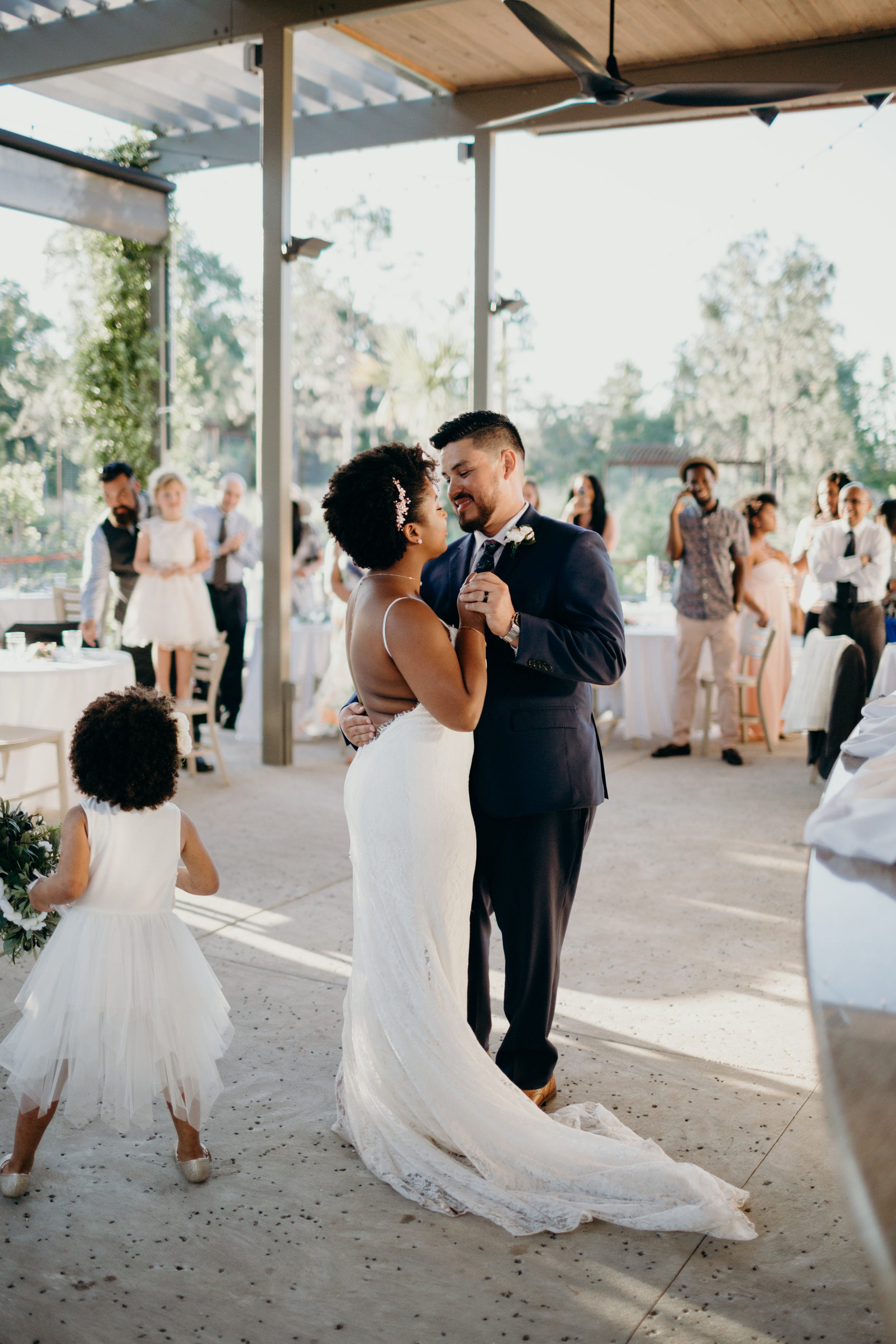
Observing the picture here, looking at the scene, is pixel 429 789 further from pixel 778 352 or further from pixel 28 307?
pixel 778 352

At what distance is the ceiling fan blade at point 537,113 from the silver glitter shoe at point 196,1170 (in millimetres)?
5609

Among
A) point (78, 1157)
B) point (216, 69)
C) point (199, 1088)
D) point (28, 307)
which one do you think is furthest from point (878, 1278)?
point (28, 307)

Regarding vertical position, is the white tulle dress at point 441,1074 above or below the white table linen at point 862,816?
below

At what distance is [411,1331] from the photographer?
2.03m

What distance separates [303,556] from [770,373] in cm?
1627

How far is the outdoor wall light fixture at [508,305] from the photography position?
28.6ft

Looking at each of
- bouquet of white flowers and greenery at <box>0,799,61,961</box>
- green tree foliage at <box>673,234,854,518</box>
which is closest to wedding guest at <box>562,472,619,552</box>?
bouquet of white flowers and greenery at <box>0,799,61,961</box>

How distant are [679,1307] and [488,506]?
66.5 inches

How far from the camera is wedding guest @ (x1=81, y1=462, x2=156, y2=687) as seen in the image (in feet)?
23.1

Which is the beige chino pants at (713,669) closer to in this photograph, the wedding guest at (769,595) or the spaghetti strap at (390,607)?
the wedding guest at (769,595)

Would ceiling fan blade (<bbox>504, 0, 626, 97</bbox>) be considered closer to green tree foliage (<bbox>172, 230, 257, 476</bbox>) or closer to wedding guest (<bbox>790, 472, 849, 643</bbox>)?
wedding guest (<bbox>790, 472, 849, 643</bbox>)

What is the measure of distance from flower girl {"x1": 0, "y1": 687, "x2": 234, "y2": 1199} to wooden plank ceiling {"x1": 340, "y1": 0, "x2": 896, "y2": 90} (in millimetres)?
5958

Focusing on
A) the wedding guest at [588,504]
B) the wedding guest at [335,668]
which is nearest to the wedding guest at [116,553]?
the wedding guest at [335,668]

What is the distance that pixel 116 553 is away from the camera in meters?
7.17
